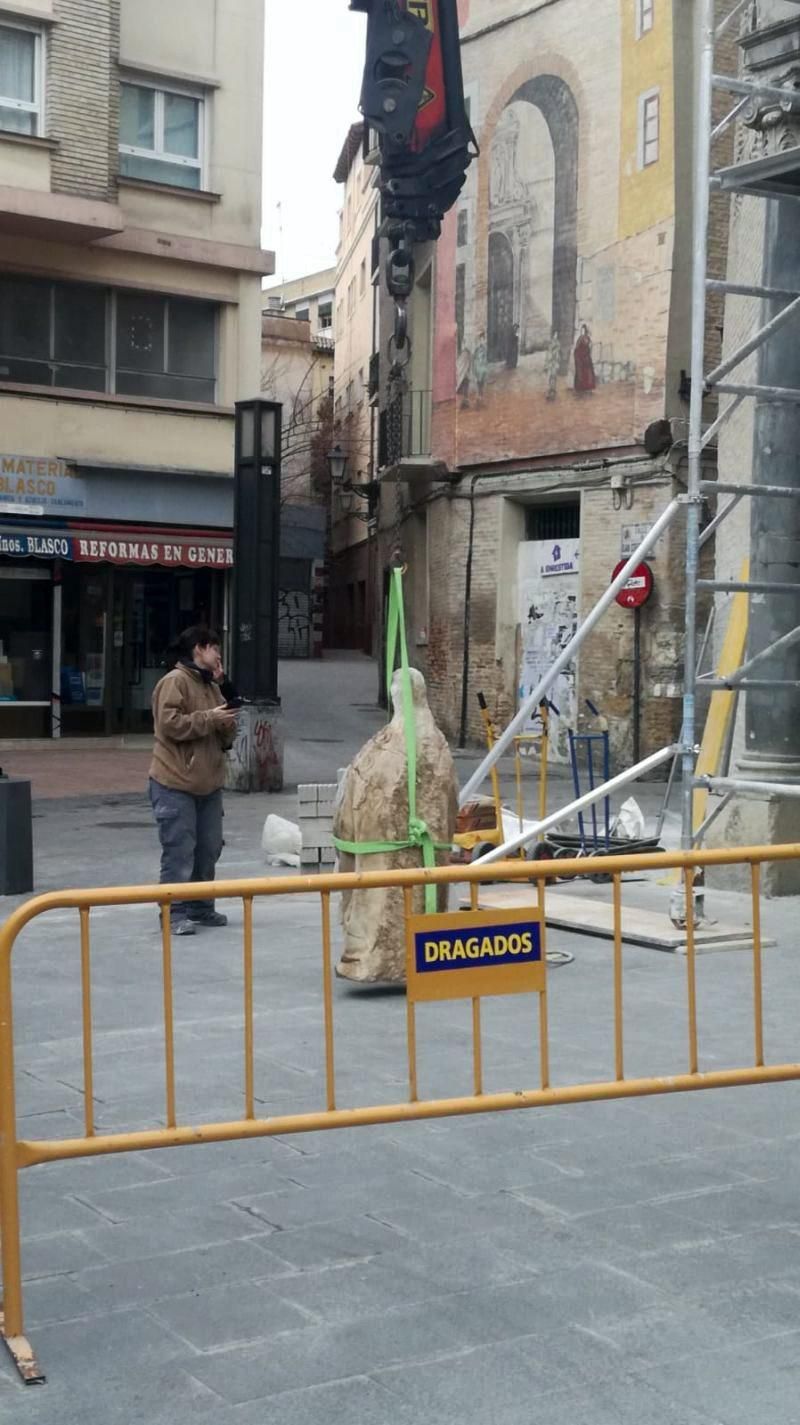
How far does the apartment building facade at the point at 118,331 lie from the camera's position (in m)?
21.7

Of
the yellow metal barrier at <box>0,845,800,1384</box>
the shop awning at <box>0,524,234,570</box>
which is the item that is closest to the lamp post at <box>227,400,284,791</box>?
the shop awning at <box>0,524,234,570</box>

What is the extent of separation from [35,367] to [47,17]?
4638mm

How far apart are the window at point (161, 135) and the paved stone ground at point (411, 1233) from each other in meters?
18.4

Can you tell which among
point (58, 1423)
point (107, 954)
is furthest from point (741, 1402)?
point (107, 954)

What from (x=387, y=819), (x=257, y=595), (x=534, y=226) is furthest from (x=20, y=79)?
(x=387, y=819)

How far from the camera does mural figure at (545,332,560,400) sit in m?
21.7

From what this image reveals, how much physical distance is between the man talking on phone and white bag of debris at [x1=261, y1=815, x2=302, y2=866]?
104 inches

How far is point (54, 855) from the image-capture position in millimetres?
12547

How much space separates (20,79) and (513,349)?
7.68 metres

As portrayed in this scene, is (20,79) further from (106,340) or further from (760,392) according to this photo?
(760,392)

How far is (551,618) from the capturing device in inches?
876

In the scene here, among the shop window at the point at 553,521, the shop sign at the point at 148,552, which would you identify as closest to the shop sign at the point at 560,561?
the shop window at the point at 553,521

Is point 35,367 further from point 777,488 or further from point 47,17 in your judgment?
point 777,488

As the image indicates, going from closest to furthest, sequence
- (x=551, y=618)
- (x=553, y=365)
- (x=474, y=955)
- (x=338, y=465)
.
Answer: (x=474, y=955)
(x=553, y=365)
(x=551, y=618)
(x=338, y=465)
